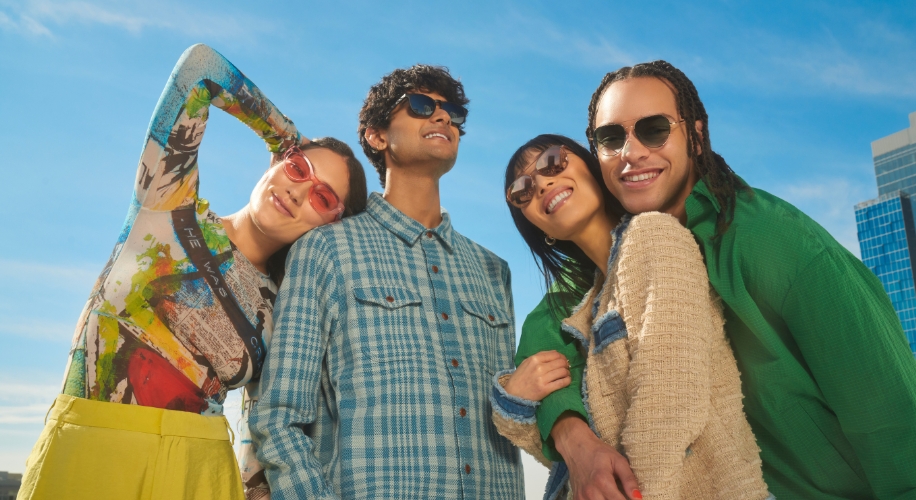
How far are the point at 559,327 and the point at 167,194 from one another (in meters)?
2.00

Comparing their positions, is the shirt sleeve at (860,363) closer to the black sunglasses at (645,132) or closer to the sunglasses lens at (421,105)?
the black sunglasses at (645,132)

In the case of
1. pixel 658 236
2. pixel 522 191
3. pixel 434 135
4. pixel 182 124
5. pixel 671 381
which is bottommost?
pixel 671 381

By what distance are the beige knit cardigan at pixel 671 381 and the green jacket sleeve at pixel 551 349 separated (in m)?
0.11

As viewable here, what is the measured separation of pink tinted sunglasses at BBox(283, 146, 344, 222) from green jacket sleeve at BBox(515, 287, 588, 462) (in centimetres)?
128

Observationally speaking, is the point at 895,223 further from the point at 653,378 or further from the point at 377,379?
the point at 653,378

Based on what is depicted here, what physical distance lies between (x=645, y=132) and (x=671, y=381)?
3.69 ft

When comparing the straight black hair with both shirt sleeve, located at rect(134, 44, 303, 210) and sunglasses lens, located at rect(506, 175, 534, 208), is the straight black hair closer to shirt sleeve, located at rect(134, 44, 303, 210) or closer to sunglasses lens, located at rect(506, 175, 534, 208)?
sunglasses lens, located at rect(506, 175, 534, 208)

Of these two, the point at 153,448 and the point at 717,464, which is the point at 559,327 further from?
the point at 153,448

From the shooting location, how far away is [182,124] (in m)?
3.62

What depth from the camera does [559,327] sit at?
3279 millimetres

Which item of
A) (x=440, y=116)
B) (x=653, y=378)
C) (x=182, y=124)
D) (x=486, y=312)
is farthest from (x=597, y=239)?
(x=182, y=124)

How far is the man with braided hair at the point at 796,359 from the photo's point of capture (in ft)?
7.77

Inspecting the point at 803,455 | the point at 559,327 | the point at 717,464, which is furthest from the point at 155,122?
the point at 803,455

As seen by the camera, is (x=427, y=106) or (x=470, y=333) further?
(x=427, y=106)
